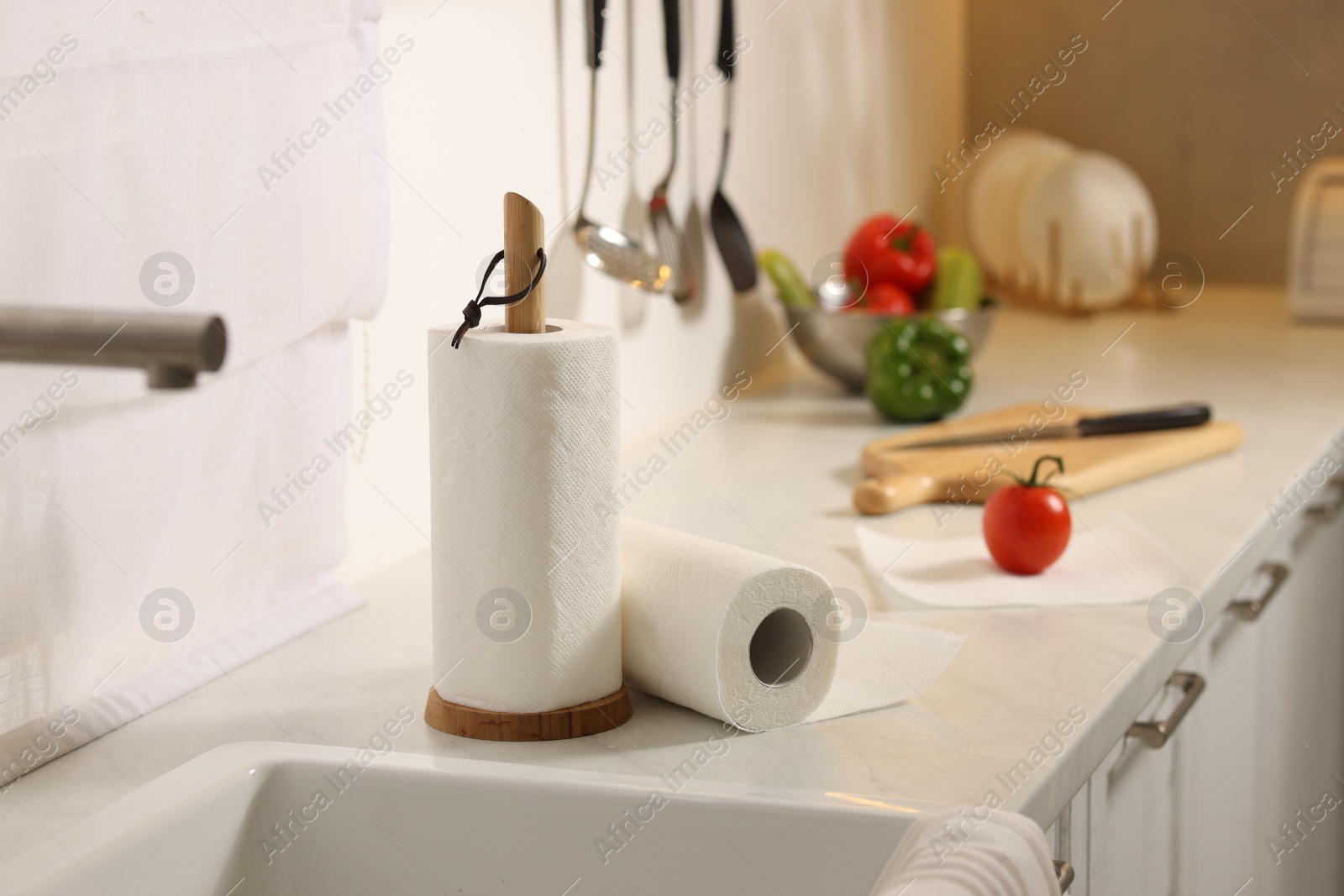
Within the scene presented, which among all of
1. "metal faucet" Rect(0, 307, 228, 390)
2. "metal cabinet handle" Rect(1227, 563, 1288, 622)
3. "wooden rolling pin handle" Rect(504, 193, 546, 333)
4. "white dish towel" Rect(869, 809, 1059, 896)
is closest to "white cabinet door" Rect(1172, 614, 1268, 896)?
"metal cabinet handle" Rect(1227, 563, 1288, 622)

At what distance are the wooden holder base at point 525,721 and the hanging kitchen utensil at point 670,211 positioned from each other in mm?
834

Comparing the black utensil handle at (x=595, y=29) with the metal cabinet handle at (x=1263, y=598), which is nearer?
the metal cabinet handle at (x=1263, y=598)

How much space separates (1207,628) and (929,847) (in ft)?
1.76

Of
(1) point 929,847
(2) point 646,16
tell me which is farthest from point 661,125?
(1) point 929,847

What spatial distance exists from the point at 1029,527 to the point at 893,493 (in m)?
0.22

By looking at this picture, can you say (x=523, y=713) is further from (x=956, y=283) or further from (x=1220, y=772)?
(x=956, y=283)

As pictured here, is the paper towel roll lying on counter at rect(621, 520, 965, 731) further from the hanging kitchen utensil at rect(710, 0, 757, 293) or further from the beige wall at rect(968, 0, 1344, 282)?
the beige wall at rect(968, 0, 1344, 282)

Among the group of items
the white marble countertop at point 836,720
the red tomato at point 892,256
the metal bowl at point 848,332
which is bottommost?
the white marble countertop at point 836,720

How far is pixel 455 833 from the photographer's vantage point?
2.37 ft

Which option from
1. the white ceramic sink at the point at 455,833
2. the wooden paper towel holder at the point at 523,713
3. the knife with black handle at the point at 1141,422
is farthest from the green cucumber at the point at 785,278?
the white ceramic sink at the point at 455,833

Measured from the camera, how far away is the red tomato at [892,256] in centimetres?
178

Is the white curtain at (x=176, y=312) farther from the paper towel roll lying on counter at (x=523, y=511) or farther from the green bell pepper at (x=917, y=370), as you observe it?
the green bell pepper at (x=917, y=370)

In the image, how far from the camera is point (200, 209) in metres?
0.82

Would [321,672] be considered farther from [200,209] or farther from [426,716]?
[200,209]
